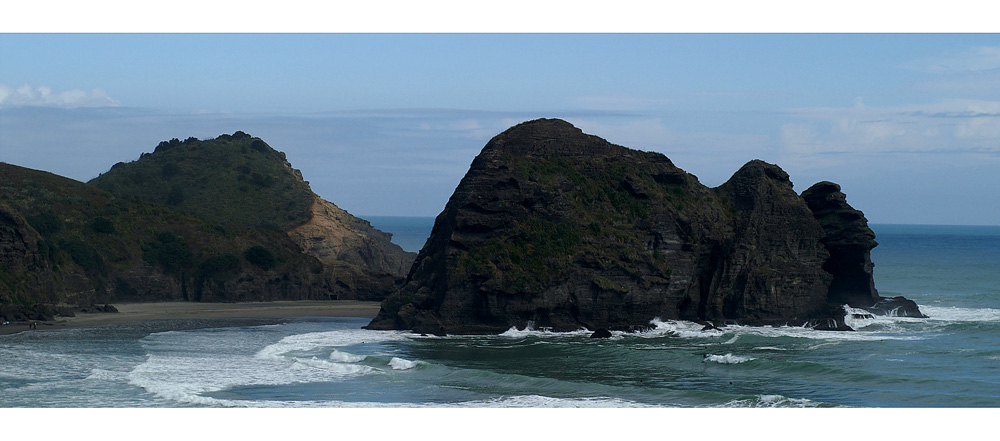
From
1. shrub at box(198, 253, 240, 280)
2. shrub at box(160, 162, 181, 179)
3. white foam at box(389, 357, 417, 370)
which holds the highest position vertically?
shrub at box(160, 162, 181, 179)

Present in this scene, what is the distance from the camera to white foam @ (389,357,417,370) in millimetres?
39188

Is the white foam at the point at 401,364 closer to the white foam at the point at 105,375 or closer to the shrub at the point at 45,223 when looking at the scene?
the white foam at the point at 105,375

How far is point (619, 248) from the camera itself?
52.2 meters

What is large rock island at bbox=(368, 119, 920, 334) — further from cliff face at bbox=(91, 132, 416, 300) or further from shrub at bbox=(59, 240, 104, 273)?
cliff face at bbox=(91, 132, 416, 300)

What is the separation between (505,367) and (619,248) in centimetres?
1489

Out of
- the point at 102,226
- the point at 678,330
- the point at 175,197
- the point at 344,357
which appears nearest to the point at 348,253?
the point at 175,197

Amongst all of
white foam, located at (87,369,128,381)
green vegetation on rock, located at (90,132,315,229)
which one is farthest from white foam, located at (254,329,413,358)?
green vegetation on rock, located at (90,132,315,229)

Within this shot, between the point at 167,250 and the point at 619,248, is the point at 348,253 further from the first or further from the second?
the point at 619,248

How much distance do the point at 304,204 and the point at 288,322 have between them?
48.4m

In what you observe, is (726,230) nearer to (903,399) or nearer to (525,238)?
(525,238)

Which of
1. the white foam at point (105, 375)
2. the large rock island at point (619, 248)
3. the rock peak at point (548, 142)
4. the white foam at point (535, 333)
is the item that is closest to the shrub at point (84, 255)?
the large rock island at point (619, 248)

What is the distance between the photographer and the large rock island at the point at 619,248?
166ft

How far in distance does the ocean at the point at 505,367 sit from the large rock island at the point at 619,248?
170cm

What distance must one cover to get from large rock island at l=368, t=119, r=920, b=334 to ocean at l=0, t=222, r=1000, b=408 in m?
1.70
